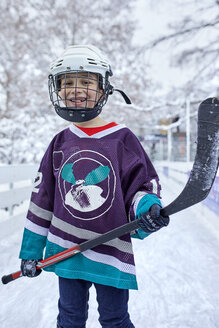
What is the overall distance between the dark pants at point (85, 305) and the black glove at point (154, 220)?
390 mm

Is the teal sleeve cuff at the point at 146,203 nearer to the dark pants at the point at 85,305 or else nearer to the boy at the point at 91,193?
the boy at the point at 91,193

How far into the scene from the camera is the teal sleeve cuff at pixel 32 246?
133 centimetres

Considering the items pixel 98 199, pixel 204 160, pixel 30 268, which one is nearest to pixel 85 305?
pixel 30 268

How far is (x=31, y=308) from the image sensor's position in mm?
1915

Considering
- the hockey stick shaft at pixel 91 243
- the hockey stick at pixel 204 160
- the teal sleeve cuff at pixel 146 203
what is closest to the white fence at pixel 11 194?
the hockey stick shaft at pixel 91 243

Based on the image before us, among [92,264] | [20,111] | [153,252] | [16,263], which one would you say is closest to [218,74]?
[20,111]

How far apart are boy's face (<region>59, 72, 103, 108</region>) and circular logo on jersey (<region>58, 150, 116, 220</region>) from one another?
219 millimetres

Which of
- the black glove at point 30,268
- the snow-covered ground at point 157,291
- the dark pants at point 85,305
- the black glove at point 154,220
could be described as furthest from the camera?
the snow-covered ground at point 157,291

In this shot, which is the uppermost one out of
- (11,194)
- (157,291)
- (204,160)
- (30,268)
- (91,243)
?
(204,160)

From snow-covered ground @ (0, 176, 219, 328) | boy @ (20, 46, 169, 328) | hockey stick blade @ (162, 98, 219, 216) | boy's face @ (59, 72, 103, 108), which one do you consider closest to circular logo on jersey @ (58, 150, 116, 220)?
boy @ (20, 46, 169, 328)

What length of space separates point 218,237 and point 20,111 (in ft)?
25.5

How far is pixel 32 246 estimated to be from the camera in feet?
4.40

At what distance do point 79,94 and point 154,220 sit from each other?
634 millimetres

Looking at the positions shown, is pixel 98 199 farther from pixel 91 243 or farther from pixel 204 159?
pixel 204 159
